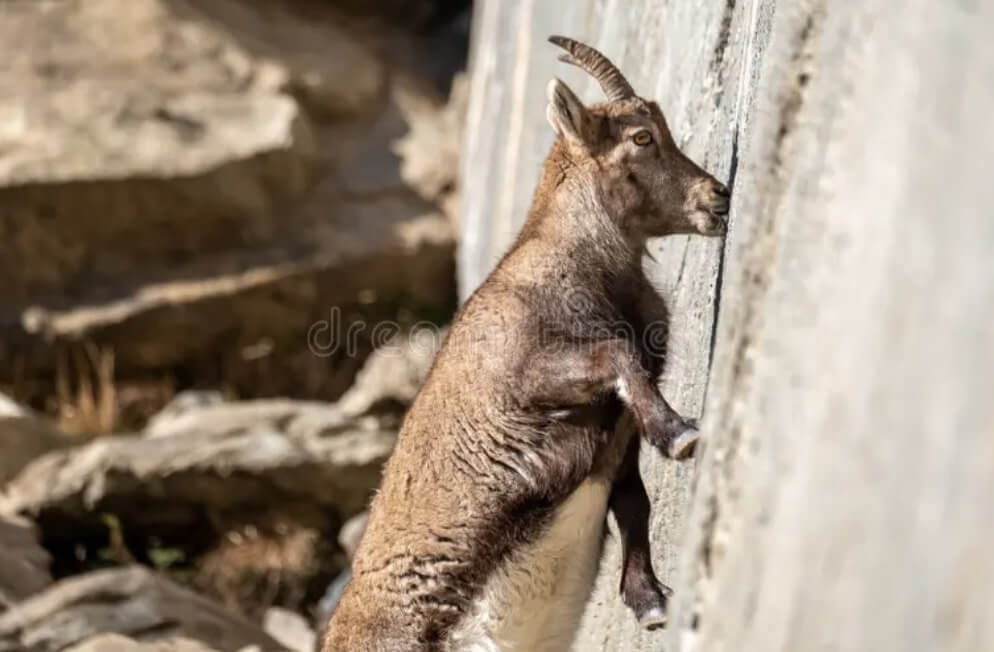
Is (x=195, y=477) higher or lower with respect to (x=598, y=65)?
lower

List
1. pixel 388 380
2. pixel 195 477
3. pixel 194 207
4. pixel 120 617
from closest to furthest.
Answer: pixel 120 617
pixel 195 477
pixel 388 380
pixel 194 207

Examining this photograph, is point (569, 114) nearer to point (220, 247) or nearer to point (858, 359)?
point (858, 359)

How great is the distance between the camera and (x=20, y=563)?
7.10 metres

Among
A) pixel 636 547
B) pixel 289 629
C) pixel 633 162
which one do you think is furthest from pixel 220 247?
pixel 636 547

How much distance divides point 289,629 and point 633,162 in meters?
4.04

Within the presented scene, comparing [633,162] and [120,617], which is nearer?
[633,162]

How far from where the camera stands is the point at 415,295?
36.0 feet

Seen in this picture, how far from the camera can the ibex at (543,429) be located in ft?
11.7

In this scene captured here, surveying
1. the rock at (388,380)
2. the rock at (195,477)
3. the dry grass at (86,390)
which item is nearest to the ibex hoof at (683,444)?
the rock at (195,477)

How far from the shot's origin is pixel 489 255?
7.79 metres

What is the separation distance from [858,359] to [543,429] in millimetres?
1845

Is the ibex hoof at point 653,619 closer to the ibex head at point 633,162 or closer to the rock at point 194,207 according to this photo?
the ibex head at point 633,162

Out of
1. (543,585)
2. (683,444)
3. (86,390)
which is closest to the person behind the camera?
(683,444)

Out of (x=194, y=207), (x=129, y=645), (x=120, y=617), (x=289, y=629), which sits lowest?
(x=289, y=629)
